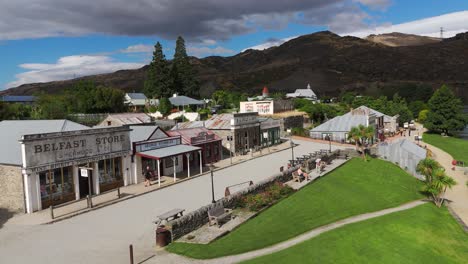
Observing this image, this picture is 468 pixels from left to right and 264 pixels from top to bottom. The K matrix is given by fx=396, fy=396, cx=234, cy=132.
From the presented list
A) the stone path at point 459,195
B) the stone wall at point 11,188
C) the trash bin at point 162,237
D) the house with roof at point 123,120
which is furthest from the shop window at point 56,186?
the stone path at point 459,195

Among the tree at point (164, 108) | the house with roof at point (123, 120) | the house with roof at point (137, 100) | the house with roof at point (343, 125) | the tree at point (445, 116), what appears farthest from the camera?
the house with roof at point (137, 100)

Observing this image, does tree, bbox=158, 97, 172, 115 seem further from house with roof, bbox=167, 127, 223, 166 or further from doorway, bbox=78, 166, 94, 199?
doorway, bbox=78, 166, 94, 199

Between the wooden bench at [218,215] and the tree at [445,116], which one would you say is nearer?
the wooden bench at [218,215]

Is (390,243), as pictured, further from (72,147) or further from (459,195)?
(72,147)

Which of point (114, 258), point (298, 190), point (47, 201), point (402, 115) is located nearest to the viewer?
point (114, 258)

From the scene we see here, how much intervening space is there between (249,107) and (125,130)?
154 ft

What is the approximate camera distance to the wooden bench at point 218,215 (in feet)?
61.0

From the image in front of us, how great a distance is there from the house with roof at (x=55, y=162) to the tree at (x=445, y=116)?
2602 inches

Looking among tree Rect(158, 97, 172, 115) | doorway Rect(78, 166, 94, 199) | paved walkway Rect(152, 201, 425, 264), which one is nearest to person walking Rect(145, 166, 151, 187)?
doorway Rect(78, 166, 94, 199)

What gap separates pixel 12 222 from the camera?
776 inches

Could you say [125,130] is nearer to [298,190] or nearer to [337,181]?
[298,190]

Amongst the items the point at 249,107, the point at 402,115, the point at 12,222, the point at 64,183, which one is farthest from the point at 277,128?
the point at 402,115

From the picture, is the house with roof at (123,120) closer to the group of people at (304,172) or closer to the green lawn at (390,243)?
the group of people at (304,172)

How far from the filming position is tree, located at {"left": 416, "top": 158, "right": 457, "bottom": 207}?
91.9 ft
